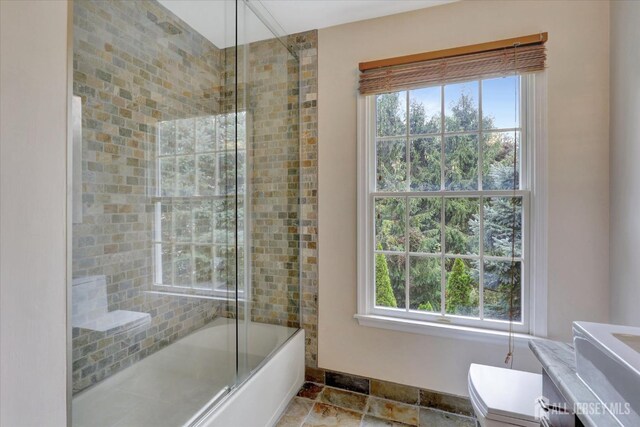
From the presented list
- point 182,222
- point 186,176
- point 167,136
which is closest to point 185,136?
point 167,136

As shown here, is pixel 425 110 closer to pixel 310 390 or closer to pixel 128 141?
pixel 128 141

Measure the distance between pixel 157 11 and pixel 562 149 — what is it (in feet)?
7.89

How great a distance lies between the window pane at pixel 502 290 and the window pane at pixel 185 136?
78.0 inches

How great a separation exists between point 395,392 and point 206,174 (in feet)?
6.32

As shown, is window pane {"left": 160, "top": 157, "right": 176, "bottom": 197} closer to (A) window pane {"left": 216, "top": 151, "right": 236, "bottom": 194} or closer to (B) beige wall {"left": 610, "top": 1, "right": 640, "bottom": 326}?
(A) window pane {"left": 216, "top": 151, "right": 236, "bottom": 194}

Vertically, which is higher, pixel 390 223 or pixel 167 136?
pixel 167 136

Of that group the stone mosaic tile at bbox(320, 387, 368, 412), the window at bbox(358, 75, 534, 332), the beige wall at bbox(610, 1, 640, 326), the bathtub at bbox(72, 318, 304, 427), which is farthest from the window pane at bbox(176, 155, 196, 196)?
the beige wall at bbox(610, 1, 640, 326)

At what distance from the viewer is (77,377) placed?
111cm

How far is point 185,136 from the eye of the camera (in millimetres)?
1780

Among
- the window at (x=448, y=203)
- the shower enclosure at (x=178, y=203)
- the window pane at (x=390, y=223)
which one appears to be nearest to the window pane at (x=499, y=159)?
the window at (x=448, y=203)

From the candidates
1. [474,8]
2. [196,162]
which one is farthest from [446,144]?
[196,162]

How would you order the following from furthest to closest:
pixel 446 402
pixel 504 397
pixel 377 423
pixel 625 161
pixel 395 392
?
pixel 395 392
pixel 446 402
pixel 377 423
pixel 625 161
pixel 504 397

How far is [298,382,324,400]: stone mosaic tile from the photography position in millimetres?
2140

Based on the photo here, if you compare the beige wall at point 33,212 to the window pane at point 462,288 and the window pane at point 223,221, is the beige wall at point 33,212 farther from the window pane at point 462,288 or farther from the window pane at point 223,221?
the window pane at point 462,288
